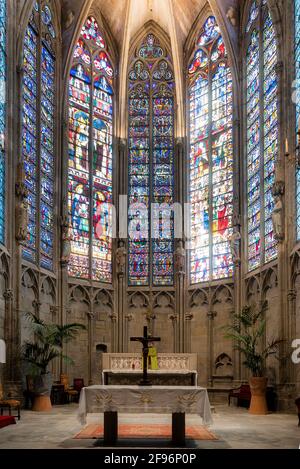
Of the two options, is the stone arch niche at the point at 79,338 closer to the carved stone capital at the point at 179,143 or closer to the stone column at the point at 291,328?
the carved stone capital at the point at 179,143

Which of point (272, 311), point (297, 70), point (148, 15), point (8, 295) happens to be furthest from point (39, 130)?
point (272, 311)

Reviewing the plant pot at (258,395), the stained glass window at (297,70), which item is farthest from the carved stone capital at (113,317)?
the stained glass window at (297,70)

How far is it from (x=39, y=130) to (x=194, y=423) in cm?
1246

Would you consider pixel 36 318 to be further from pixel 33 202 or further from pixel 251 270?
pixel 251 270

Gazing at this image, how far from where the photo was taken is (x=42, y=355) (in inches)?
907

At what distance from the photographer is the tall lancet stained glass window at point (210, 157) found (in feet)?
91.1

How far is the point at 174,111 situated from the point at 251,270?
7988 millimetres

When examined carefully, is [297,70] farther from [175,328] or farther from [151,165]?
[175,328]

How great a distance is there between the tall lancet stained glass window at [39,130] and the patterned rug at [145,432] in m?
9.59

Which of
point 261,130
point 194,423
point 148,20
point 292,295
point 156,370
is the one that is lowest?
point 194,423

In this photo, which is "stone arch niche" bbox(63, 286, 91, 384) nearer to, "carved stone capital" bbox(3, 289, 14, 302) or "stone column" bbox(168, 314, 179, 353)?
"stone column" bbox(168, 314, 179, 353)

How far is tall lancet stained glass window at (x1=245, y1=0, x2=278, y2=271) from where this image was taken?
24.0 m
